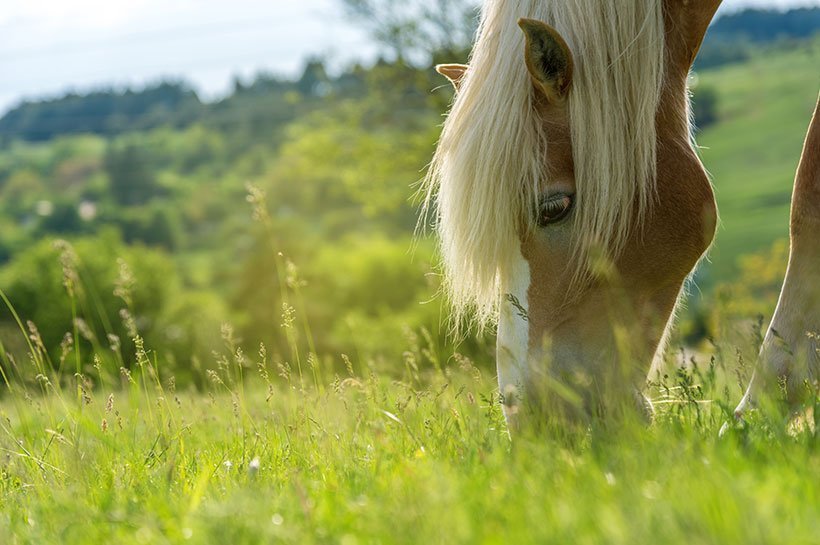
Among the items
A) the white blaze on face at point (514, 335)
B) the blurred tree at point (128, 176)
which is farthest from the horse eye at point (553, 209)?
the blurred tree at point (128, 176)

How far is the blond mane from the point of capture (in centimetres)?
295

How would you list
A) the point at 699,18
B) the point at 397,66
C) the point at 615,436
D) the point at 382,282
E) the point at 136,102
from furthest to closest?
1. the point at 136,102
2. the point at 382,282
3. the point at 397,66
4. the point at 699,18
5. the point at 615,436

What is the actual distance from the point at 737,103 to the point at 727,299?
89.4m

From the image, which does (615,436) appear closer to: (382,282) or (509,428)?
(509,428)

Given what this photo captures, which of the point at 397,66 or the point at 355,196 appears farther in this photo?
the point at 355,196

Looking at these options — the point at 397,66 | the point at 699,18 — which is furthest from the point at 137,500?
the point at 397,66

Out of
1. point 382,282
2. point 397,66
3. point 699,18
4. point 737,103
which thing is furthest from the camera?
point 737,103

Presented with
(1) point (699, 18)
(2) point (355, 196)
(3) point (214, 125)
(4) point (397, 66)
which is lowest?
(3) point (214, 125)

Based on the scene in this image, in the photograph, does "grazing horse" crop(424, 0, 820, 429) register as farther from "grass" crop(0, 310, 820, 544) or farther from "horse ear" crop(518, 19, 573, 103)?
"grass" crop(0, 310, 820, 544)

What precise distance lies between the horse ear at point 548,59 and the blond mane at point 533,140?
0.16 ft

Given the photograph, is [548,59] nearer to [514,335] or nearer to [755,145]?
[514,335]

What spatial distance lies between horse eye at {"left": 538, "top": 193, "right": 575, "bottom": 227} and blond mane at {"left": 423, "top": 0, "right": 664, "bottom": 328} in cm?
3

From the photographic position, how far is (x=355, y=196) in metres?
25.4

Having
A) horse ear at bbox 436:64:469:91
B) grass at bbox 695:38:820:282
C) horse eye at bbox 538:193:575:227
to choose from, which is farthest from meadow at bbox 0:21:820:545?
grass at bbox 695:38:820:282
